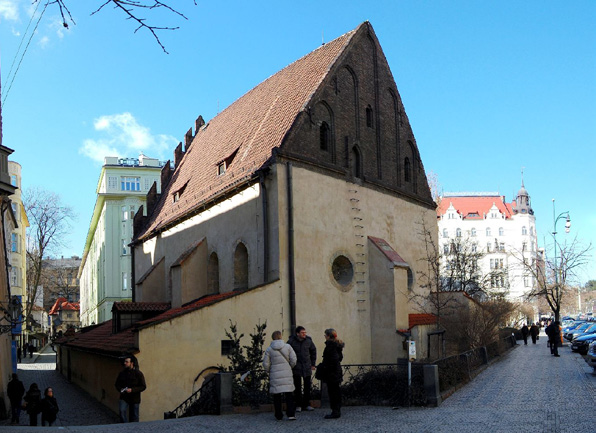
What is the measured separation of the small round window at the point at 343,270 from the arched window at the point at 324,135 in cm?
409

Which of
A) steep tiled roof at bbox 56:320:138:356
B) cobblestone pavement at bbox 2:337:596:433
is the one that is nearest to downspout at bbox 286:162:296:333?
steep tiled roof at bbox 56:320:138:356

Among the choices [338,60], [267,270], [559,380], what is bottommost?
[559,380]

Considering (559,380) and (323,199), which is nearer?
(559,380)

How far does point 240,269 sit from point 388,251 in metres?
5.49

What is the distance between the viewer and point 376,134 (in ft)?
84.8

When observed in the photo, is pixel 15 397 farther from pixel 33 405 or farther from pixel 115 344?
pixel 115 344

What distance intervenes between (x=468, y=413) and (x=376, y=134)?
50.7ft

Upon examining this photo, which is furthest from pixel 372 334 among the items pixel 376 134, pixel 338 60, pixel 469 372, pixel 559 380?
pixel 338 60

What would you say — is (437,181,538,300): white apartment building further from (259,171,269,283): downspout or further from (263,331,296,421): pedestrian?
(263,331,296,421): pedestrian

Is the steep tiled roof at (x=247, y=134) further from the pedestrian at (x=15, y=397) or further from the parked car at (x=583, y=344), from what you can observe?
the parked car at (x=583, y=344)

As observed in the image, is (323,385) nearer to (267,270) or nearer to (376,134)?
(267,270)

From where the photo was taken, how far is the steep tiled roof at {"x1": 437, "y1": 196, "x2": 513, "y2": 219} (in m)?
113

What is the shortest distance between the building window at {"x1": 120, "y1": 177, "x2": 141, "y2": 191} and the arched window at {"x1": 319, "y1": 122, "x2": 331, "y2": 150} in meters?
43.0

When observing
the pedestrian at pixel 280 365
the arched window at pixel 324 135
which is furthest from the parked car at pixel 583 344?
the pedestrian at pixel 280 365
